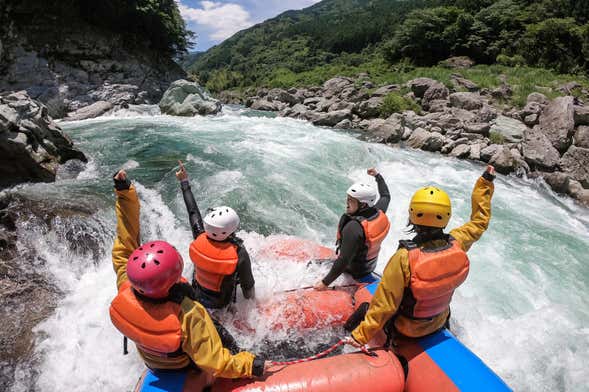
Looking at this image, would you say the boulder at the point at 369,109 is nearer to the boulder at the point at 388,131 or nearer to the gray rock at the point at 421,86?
the gray rock at the point at 421,86

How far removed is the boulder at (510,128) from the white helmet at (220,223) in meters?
12.5

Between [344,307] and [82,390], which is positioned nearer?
[82,390]

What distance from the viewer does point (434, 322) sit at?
2.72 metres

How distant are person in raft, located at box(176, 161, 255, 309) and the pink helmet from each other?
30.6 inches

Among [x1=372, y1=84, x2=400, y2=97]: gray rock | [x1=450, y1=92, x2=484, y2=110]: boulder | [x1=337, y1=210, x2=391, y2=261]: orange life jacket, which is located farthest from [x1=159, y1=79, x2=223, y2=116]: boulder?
[x1=337, y1=210, x2=391, y2=261]: orange life jacket

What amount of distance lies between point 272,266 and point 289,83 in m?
38.4

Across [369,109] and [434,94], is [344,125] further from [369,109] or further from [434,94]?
[434,94]

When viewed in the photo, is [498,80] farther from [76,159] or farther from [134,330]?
[134,330]

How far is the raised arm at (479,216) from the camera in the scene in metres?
3.02

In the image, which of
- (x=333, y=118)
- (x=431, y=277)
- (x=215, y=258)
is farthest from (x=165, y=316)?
(x=333, y=118)

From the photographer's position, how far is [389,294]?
8.02 feet

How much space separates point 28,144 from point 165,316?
271 inches

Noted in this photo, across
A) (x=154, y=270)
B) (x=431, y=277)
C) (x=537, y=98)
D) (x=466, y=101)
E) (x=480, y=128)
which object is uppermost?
(x=154, y=270)

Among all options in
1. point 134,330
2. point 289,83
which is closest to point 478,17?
point 289,83
